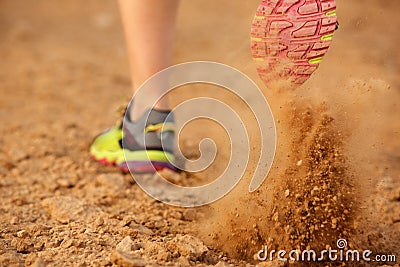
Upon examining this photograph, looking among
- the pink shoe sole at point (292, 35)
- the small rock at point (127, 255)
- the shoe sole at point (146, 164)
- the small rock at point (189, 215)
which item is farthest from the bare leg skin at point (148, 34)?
the small rock at point (127, 255)

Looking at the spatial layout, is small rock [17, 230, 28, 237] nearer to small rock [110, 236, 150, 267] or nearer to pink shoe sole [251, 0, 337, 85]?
small rock [110, 236, 150, 267]

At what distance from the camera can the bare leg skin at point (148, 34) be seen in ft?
5.71

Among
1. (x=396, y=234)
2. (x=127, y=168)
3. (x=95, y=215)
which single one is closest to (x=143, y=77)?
(x=127, y=168)

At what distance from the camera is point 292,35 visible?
4.15 ft

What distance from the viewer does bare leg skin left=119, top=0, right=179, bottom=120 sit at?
1739 mm

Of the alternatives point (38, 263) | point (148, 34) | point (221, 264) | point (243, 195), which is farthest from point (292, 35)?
point (38, 263)

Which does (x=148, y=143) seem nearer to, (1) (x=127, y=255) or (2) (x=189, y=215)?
(2) (x=189, y=215)

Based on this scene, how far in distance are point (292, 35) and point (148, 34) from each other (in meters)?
0.62

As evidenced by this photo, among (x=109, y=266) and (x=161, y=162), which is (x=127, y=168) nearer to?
(x=161, y=162)

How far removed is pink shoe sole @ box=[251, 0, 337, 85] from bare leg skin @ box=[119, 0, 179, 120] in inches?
20.3

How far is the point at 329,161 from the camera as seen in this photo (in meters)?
1.31

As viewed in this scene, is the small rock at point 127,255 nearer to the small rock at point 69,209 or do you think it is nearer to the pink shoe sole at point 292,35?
the small rock at point 69,209

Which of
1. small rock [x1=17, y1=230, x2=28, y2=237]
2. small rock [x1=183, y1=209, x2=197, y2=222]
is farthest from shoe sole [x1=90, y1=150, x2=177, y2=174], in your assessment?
small rock [x1=17, y1=230, x2=28, y2=237]

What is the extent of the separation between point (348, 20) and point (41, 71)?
2.04 meters
